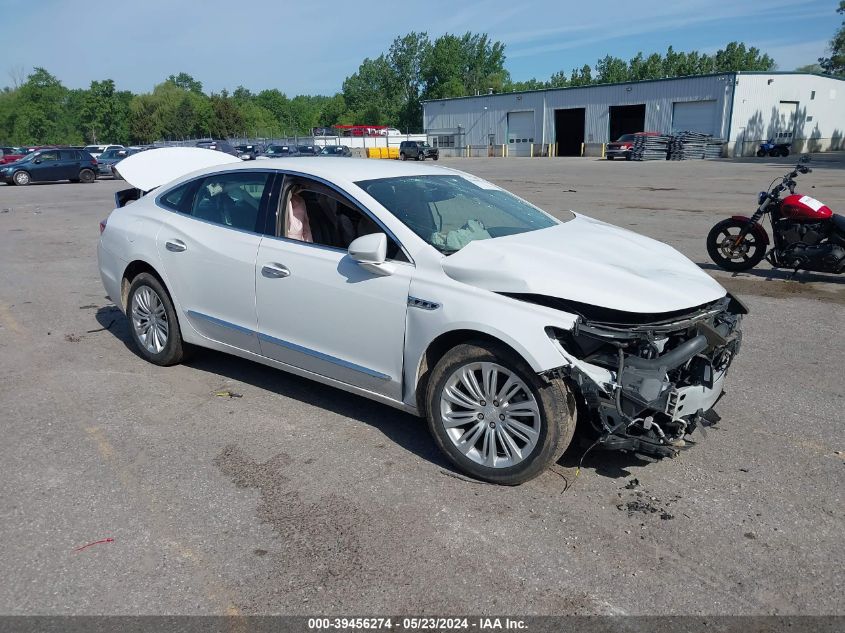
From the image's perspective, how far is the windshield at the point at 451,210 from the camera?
4129mm

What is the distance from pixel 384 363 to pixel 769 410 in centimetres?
267

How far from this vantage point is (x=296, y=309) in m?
4.38

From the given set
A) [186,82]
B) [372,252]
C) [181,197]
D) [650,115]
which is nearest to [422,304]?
[372,252]

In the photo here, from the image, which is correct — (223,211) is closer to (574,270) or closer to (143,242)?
(143,242)

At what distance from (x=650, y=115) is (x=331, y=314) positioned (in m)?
55.6

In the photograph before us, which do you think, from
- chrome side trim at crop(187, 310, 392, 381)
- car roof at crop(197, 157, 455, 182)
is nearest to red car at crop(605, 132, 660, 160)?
car roof at crop(197, 157, 455, 182)

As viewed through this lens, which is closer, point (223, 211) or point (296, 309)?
point (296, 309)

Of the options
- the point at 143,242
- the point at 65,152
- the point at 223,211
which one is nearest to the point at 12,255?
the point at 143,242

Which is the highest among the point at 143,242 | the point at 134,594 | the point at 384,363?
the point at 143,242

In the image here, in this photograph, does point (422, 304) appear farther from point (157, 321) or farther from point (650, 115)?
point (650, 115)

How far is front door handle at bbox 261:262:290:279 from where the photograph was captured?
4.41m

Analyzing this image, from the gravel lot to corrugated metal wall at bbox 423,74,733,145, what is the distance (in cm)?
5131

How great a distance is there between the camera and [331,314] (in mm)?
4195

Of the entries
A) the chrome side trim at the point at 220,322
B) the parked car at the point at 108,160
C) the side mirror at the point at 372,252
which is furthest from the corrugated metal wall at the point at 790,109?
the side mirror at the point at 372,252
